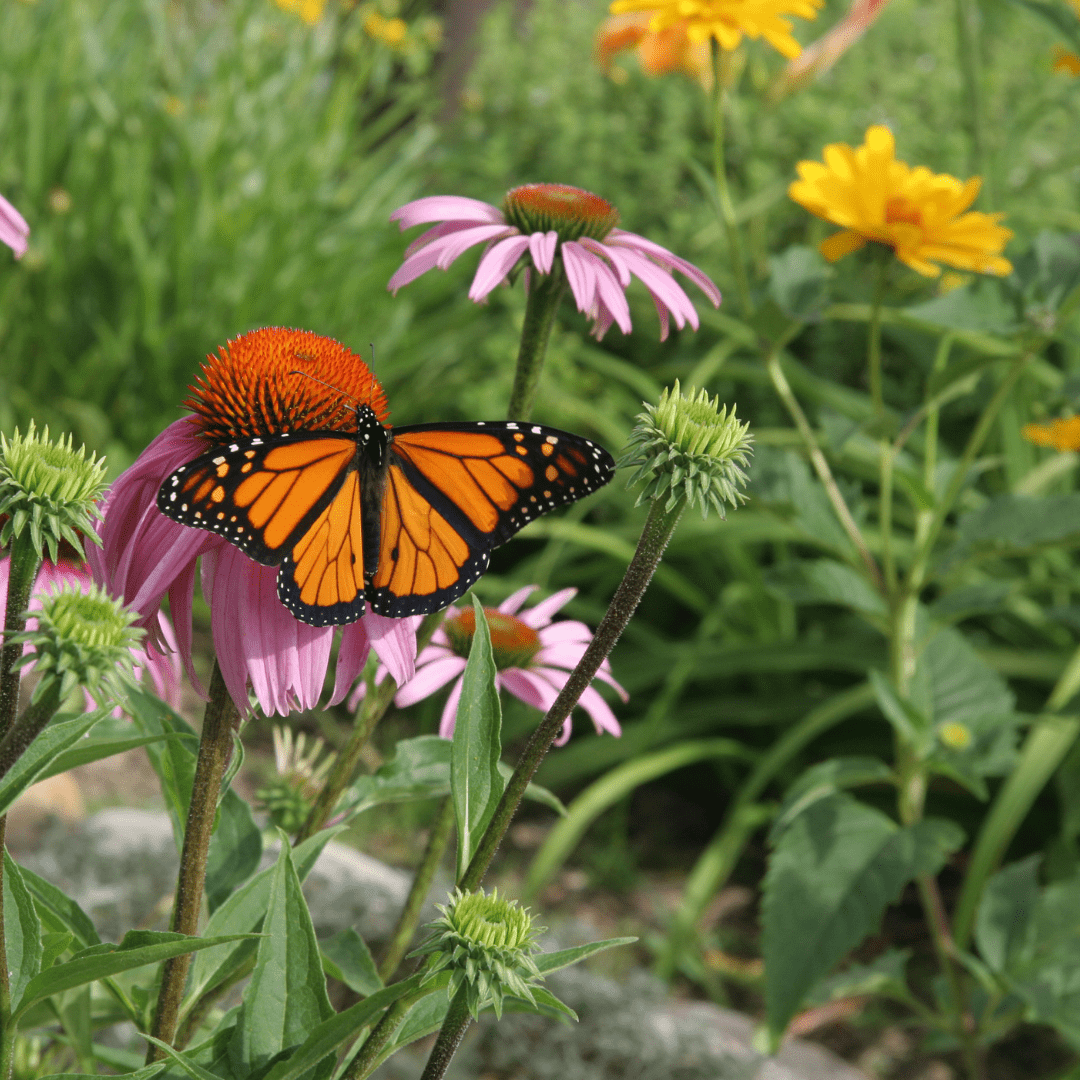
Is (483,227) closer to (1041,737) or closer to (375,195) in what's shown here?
(1041,737)

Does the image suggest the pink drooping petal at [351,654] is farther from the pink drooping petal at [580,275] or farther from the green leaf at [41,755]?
the pink drooping petal at [580,275]

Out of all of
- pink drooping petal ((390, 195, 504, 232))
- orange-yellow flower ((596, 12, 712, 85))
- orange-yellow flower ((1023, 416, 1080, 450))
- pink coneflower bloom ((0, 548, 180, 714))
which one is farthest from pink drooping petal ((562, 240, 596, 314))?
orange-yellow flower ((596, 12, 712, 85))

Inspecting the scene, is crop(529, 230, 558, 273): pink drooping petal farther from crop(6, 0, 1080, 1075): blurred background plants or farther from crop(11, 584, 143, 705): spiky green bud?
crop(6, 0, 1080, 1075): blurred background plants

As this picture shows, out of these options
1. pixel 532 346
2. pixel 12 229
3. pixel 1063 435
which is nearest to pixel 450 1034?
pixel 532 346

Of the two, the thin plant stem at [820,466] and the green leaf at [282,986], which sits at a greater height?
the thin plant stem at [820,466]

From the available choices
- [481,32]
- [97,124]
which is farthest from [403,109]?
[97,124]

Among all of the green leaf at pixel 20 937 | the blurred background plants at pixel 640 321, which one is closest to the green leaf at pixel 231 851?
the green leaf at pixel 20 937
